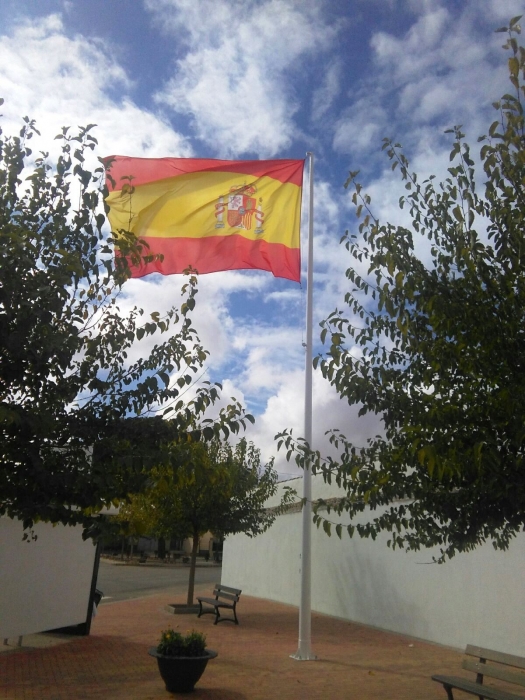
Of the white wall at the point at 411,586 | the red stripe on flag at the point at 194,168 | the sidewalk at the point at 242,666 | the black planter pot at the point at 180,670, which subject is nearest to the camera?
the black planter pot at the point at 180,670

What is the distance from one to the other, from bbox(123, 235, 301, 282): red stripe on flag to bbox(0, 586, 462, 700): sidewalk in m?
5.84

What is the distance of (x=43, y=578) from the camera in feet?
38.1

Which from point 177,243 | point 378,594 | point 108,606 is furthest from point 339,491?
point 177,243

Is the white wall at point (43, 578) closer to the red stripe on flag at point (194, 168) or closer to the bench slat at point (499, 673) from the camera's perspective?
the red stripe on flag at point (194, 168)

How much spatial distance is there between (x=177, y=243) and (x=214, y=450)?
33.4 feet

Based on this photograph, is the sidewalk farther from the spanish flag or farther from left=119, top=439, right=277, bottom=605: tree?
the spanish flag

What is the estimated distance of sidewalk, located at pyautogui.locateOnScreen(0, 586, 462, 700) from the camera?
8.81m

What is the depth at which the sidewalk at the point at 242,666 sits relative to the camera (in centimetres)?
881

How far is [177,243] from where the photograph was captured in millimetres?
10758

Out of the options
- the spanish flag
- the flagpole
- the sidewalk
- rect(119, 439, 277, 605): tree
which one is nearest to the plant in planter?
the sidewalk

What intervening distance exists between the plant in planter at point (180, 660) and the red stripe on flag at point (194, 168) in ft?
21.3

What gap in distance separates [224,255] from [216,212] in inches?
32.5

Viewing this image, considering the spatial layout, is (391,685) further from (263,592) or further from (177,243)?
(263,592)

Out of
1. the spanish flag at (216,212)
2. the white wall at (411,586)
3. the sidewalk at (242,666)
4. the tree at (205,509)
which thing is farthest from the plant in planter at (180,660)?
the tree at (205,509)
